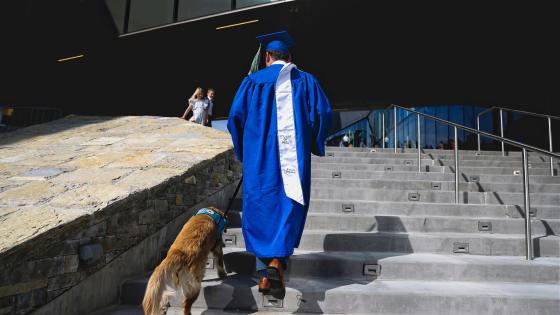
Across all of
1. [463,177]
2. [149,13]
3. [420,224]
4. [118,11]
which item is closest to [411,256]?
[420,224]

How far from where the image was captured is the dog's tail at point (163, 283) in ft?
6.35

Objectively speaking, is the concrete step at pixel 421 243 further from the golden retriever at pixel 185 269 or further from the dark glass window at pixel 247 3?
the dark glass window at pixel 247 3

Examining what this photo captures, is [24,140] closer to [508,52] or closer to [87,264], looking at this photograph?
[87,264]

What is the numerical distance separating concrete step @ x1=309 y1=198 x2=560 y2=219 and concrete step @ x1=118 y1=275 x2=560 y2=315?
1.50m

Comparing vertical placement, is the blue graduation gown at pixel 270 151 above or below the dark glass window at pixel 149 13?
below

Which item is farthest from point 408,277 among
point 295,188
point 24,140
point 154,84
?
point 154,84

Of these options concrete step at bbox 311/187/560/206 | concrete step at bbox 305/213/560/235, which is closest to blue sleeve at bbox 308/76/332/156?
concrete step at bbox 305/213/560/235

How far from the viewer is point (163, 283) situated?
199 centimetres

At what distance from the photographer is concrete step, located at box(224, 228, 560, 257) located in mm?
3293

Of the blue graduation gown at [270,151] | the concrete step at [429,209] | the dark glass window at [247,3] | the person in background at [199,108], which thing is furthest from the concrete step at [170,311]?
the dark glass window at [247,3]

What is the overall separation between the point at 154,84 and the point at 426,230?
1477cm

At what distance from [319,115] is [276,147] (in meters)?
0.39

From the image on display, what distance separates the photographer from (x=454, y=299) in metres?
2.43

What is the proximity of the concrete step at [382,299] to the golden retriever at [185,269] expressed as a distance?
36 cm
